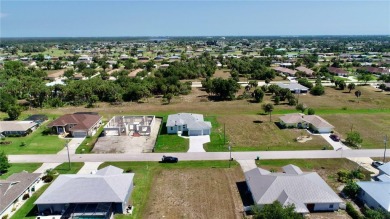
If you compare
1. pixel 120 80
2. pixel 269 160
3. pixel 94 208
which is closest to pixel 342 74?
pixel 120 80

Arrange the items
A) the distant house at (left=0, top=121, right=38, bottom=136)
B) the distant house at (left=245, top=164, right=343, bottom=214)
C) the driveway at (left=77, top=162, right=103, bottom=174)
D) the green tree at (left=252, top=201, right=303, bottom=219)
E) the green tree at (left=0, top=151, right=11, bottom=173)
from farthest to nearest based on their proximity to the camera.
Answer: the distant house at (left=0, top=121, right=38, bottom=136), the driveway at (left=77, top=162, right=103, bottom=174), the green tree at (left=0, top=151, right=11, bottom=173), the distant house at (left=245, top=164, right=343, bottom=214), the green tree at (left=252, top=201, right=303, bottom=219)

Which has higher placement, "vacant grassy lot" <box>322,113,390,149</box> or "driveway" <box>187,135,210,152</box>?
"vacant grassy lot" <box>322,113,390,149</box>

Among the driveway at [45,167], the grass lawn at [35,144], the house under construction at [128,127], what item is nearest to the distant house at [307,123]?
the house under construction at [128,127]

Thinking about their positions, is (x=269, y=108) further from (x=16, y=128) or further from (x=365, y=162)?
(x=16, y=128)

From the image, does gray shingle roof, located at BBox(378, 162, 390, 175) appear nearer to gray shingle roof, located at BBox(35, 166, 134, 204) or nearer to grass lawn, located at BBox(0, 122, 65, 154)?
gray shingle roof, located at BBox(35, 166, 134, 204)

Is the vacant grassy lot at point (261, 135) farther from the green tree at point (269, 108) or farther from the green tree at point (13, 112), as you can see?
the green tree at point (13, 112)

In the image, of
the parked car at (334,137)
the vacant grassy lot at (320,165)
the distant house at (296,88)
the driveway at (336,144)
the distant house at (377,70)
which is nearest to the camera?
the vacant grassy lot at (320,165)

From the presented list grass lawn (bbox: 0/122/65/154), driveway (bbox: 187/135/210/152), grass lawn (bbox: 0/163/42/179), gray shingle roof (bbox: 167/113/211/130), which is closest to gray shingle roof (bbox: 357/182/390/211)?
driveway (bbox: 187/135/210/152)
